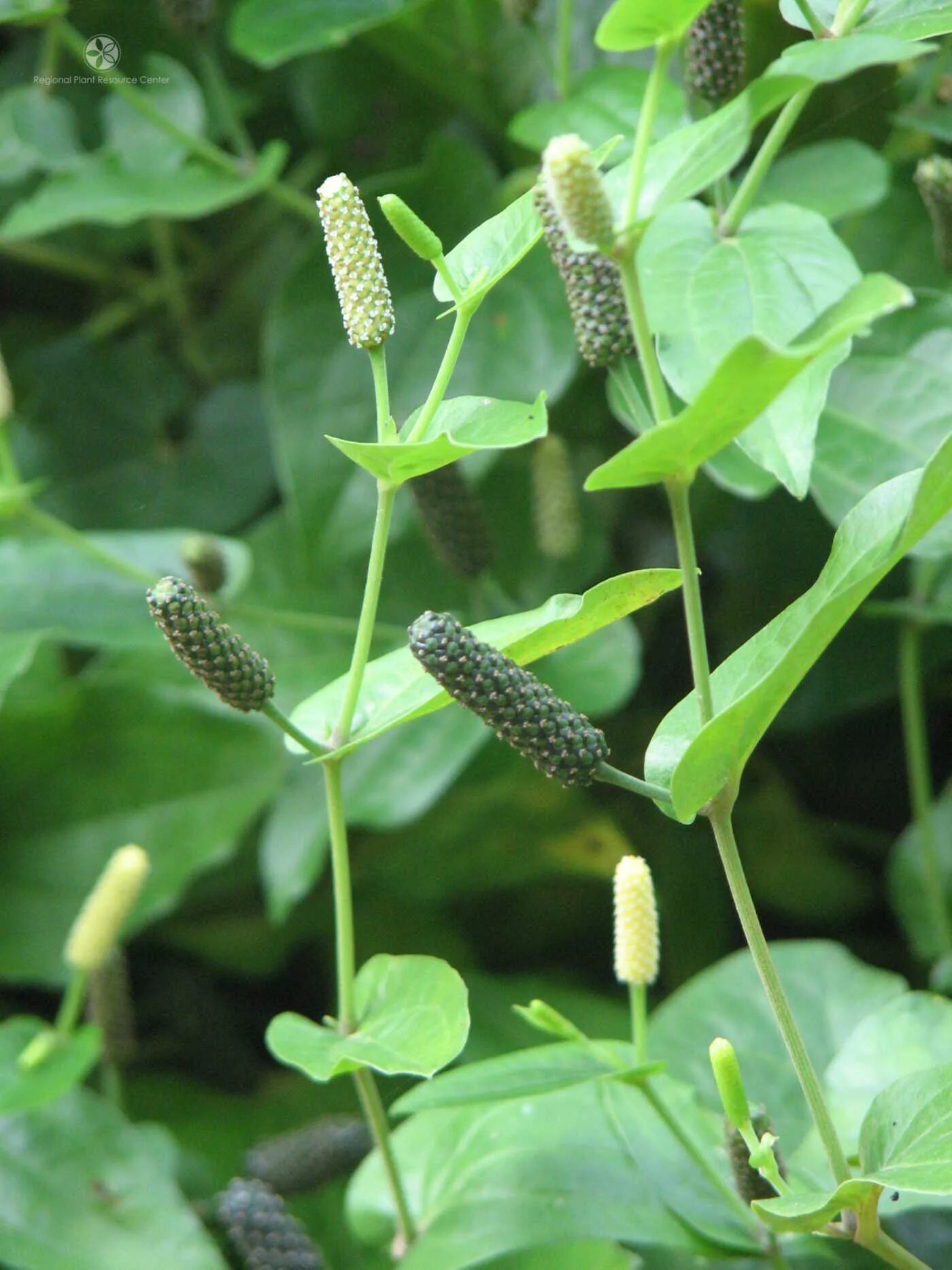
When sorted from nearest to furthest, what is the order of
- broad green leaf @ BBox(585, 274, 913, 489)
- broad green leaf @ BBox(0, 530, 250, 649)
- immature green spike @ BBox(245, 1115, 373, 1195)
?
broad green leaf @ BBox(585, 274, 913, 489) < immature green spike @ BBox(245, 1115, 373, 1195) < broad green leaf @ BBox(0, 530, 250, 649)

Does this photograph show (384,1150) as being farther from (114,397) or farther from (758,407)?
(114,397)

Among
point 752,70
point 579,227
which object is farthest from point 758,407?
point 752,70

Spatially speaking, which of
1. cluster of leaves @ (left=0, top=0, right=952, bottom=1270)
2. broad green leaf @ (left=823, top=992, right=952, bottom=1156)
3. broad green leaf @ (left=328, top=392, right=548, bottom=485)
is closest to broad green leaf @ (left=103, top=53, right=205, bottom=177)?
cluster of leaves @ (left=0, top=0, right=952, bottom=1270)

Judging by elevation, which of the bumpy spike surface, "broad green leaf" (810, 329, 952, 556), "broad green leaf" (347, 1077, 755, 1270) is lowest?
"broad green leaf" (347, 1077, 755, 1270)

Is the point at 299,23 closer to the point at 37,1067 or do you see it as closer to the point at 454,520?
the point at 454,520

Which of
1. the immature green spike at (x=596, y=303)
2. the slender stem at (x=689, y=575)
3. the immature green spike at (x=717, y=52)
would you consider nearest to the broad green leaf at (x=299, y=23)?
the immature green spike at (x=717, y=52)

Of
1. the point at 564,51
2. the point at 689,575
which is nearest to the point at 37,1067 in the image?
the point at 689,575

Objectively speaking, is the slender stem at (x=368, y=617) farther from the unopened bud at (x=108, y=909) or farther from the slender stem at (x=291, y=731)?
the unopened bud at (x=108, y=909)

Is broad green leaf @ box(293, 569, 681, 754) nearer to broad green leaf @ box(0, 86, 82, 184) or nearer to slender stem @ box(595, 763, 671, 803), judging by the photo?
slender stem @ box(595, 763, 671, 803)
